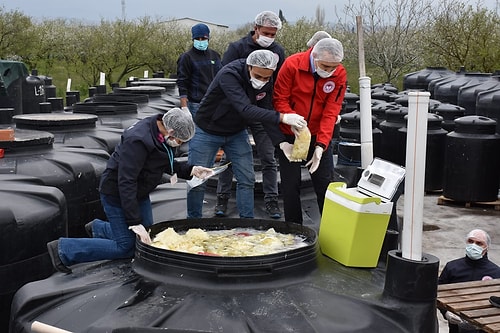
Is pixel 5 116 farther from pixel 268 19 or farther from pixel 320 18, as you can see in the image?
pixel 320 18

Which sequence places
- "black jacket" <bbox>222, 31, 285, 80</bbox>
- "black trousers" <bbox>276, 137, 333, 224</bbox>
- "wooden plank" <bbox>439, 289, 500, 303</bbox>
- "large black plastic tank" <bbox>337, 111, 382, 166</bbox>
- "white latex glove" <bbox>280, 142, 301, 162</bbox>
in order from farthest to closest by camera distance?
"large black plastic tank" <bbox>337, 111, 382, 166</bbox> → "black jacket" <bbox>222, 31, 285, 80</bbox> → "black trousers" <bbox>276, 137, 333, 224</bbox> → "white latex glove" <bbox>280, 142, 301, 162</bbox> → "wooden plank" <bbox>439, 289, 500, 303</bbox>

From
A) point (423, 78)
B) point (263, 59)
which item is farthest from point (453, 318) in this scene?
point (423, 78)

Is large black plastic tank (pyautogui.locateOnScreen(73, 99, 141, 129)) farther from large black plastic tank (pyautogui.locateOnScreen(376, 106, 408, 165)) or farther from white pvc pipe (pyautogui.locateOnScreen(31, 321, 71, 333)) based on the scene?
white pvc pipe (pyautogui.locateOnScreen(31, 321, 71, 333))

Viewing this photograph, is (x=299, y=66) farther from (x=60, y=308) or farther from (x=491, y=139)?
(x=491, y=139)

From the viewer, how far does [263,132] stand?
605 cm

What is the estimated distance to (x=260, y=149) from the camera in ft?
20.0

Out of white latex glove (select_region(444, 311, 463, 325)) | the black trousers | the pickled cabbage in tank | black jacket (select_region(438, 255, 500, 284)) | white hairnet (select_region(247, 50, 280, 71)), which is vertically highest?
white hairnet (select_region(247, 50, 280, 71))

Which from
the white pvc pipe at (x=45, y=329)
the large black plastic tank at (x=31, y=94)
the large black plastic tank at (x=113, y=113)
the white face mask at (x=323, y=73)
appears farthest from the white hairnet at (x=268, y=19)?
the large black plastic tank at (x=31, y=94)

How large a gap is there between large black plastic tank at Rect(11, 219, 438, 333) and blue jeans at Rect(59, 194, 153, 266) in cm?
29

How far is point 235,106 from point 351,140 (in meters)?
5.66

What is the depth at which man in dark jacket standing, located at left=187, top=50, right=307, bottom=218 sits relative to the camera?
5.12m

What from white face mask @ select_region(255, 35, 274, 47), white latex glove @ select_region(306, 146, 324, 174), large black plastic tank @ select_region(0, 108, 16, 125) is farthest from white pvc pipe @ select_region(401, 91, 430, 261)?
large black plastic tank @ select_region(0, 108, 16, 125)

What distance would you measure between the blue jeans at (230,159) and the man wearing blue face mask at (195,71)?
2414 mm

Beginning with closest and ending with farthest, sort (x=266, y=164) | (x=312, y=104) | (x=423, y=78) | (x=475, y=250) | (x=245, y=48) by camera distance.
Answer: (x=312, y=104), (x=475, y=250), (x=245, y=48), (x=266, y=164), (x=423, y=78)
